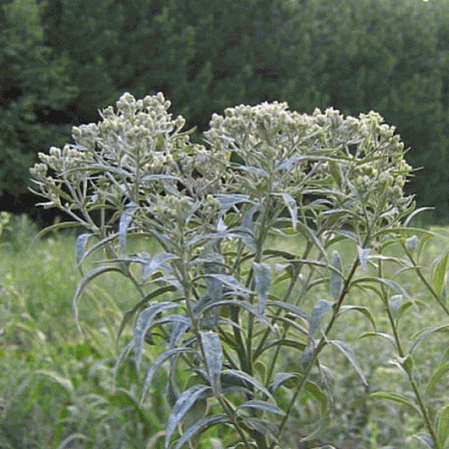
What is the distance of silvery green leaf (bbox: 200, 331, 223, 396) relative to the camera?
4.33ft

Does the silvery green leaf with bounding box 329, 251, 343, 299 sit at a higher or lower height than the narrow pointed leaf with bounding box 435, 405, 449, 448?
higher

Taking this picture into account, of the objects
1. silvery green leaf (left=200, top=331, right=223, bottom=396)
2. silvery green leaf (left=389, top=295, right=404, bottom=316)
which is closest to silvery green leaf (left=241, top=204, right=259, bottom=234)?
silvery green leaf (left=200, top=331, right=223, bottom=396)

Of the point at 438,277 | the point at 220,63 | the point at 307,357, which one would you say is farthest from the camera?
the point at 220,63

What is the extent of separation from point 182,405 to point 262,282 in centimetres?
23

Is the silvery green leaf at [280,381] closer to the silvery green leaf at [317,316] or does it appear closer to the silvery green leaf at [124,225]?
the silvery green leaf at [317,316]

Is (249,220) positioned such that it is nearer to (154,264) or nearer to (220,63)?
(154,264)

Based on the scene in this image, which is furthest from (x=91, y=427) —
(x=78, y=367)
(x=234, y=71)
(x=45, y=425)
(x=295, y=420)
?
(x=234, y=71)

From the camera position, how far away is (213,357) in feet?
4.36

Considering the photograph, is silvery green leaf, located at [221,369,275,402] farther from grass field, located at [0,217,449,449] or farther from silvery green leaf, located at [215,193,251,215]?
grass field, located at [0,217,449,449]

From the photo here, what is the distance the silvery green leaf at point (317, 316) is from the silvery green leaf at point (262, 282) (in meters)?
0.10

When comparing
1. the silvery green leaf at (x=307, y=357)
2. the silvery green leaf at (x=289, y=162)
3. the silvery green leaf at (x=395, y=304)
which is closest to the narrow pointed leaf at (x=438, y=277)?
the silvery green leaf at (x=395, y=304)

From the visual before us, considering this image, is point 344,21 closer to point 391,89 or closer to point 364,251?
point 391,89

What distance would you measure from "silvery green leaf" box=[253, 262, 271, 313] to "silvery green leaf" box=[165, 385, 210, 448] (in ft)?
0.57

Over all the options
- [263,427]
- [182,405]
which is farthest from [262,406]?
[182,405]
